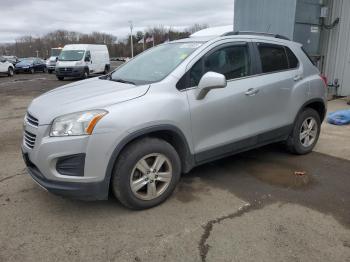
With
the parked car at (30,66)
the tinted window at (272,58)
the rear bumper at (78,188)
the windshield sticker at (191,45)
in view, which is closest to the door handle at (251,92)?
the tinted window at (272,58)

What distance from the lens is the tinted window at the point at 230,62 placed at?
382cm

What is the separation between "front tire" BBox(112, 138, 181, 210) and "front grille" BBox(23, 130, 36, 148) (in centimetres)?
84

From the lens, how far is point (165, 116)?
3.32 metres

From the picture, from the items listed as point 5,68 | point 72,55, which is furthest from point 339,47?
point 5,68

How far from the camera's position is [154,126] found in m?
3.25

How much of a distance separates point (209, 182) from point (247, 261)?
156 centimetres

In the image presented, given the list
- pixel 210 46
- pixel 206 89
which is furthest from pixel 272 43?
pixel 206 89

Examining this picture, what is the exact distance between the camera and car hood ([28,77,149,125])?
3.09m

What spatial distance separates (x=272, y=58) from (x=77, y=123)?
2.77 m

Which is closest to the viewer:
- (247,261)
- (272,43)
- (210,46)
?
(247,261)

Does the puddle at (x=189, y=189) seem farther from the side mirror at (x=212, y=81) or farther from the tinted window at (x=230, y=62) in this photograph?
the tinted window at (x=230, y=62)

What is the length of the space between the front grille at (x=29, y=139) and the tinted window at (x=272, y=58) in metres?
2.85

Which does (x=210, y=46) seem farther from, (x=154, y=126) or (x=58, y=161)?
(x=58, y=161)

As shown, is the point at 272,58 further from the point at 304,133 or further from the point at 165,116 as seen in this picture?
the point at 165,116
